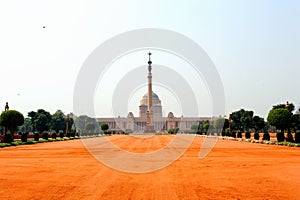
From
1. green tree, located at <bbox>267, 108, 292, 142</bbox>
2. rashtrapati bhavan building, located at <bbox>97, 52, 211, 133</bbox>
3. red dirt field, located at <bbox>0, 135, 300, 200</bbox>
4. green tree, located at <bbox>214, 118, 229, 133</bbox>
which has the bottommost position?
red dirt field, located at <bbox>0, 135, 300, 200</bbox>

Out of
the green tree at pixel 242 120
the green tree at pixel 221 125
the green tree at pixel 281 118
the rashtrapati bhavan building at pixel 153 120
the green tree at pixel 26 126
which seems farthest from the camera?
the rashtrapati bhavan building at pixel 153 120

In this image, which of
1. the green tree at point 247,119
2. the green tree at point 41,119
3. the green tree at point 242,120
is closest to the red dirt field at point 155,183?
the green tree at point 41,119

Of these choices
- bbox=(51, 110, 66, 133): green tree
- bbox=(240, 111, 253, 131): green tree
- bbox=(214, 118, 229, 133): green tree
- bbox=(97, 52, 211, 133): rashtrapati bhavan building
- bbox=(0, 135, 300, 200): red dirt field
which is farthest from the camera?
bbox=(97, 52, 211, 133): rashtrapati bhavan building

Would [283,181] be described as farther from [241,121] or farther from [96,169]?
[241,121]

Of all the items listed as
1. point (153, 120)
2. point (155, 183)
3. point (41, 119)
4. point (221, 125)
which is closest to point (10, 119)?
point (155, 183)

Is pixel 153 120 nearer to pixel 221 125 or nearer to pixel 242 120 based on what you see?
pixel 242 120

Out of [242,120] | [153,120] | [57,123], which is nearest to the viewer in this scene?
[242,120]

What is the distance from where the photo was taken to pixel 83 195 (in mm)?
10617

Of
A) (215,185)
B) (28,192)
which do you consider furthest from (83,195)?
(215,185)

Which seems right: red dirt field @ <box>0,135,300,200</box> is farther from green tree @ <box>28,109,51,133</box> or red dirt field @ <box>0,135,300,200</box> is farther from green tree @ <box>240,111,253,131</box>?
green tree @ <box>240,111,253,131</box>

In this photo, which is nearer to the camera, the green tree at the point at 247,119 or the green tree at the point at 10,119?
the green tree at the point at 10,119

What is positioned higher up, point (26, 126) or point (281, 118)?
point (26, 126)

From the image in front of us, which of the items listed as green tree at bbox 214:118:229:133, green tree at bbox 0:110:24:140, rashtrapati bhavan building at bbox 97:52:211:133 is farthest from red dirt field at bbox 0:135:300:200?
rashtrapati bhavan building at bbox 97:52:211:133

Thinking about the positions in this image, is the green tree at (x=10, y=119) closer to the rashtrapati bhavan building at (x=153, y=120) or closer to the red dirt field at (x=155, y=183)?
the red dirt field at (x=155, y=183)
